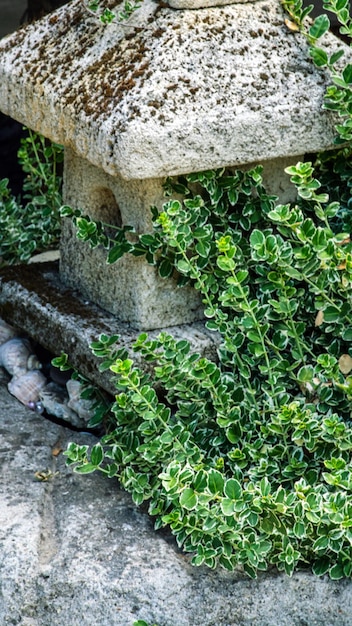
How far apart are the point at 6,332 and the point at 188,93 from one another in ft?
3.66

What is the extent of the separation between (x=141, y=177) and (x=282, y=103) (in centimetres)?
40

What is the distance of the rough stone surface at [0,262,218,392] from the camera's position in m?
2.60

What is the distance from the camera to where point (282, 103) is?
2.39 metres

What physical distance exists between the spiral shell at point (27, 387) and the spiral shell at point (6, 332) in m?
0.22

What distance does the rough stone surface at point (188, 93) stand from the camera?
2281 millimetres

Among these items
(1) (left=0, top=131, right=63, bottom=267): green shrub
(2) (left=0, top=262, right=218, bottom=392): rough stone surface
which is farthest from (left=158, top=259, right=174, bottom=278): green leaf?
(1) (left=0, top=131, right=63, bottom=267): green shrub

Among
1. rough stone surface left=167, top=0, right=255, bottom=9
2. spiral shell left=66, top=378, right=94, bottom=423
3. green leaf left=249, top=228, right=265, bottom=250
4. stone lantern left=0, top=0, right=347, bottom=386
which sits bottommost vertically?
spiral shell left=66, top=378, right=94, bottom=423

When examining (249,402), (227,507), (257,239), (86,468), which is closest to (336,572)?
(227,507)

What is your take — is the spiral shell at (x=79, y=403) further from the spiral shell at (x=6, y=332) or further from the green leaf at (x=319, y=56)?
the green leaf at (x=319, y=56)

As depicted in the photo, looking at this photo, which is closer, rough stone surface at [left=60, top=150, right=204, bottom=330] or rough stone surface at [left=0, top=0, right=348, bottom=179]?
rough stone surface at [left=0, top=0, right=348, bottom=179]

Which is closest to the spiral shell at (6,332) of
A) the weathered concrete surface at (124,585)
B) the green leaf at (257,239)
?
the weathered concrete surface at (124,585)

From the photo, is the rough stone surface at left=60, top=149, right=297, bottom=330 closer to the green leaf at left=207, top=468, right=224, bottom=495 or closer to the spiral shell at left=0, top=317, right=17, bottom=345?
the spiral shell at left=0, top=317, right=17, bottom=345

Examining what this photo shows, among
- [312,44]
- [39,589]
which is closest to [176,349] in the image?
[39,589]

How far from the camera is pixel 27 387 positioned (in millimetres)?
2861
